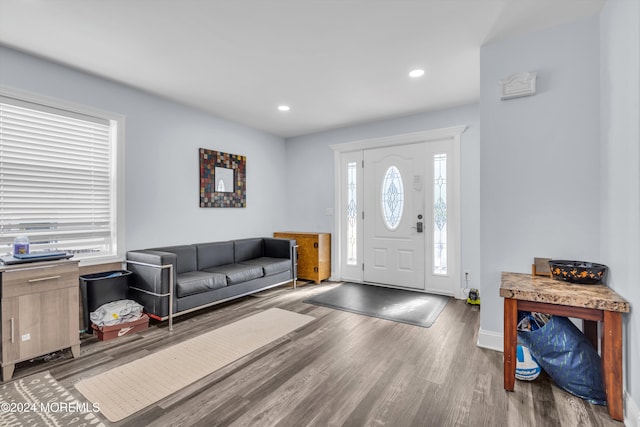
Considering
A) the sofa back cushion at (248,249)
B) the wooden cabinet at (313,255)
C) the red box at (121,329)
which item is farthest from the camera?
the wooden cabinet at (313,255)

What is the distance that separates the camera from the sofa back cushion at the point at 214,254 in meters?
3.96

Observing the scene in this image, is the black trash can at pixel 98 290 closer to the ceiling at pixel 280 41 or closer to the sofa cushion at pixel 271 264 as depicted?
the sofa cushion at pixel 271 264

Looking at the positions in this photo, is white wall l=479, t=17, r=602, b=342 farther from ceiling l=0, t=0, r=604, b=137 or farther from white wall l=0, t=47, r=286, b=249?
white wall l=0, t=47, r=286, b=249

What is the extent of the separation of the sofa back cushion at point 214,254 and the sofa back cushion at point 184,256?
88 mm

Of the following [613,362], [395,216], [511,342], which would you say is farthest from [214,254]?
[613,362]

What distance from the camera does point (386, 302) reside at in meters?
3.91

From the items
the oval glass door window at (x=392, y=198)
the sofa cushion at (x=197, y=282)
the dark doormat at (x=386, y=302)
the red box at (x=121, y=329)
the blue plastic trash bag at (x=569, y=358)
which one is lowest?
the dark doormat at (x=386, y=302)

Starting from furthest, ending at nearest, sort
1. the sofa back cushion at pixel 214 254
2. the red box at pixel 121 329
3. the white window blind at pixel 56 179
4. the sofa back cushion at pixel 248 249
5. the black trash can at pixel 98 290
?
the sofa back cushion at pixel 248 249
the sofa back cushion at pixel 214 254
the black trash can at pixel 98 290
the red box at pixel 121 329
the white window blind at pixel 56 179

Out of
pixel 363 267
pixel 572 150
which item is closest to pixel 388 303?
pixel 363 267

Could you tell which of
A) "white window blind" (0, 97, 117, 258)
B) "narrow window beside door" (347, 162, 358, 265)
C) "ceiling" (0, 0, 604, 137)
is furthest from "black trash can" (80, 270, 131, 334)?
"narrow window beside door" (347, 162, 358, 265)

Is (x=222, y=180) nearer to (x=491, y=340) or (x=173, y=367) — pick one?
(x=173, y=367)

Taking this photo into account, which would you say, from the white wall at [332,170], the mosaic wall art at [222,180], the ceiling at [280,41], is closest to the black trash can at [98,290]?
the mosaic wall art at [222,180]

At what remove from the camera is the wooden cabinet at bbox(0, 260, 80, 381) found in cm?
214

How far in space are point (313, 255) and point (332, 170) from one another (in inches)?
56.8
